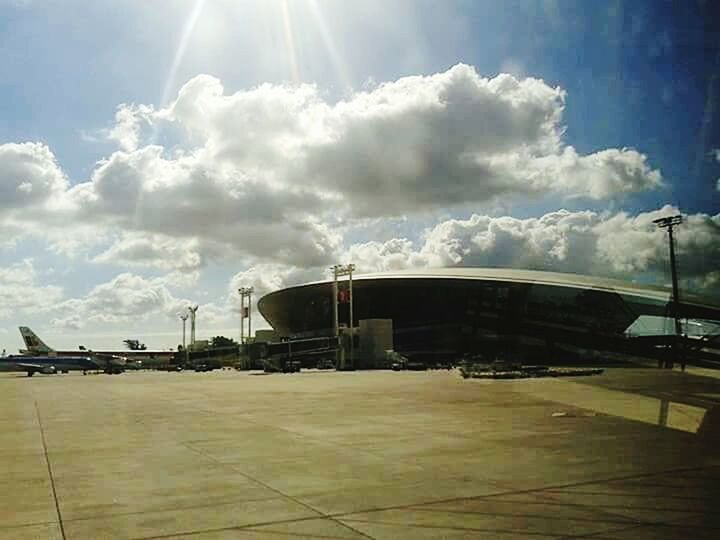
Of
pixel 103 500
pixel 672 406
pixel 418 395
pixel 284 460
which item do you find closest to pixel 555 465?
pixel 284 460

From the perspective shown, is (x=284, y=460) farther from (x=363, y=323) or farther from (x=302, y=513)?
(x=363, y=323)

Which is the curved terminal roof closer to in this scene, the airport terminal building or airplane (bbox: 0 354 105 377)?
the airport terminal building

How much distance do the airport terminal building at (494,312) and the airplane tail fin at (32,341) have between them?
5999cm

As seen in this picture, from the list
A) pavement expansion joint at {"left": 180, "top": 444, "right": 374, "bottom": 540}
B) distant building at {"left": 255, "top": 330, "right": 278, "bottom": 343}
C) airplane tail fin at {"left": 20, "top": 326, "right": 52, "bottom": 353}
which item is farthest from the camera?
distant building at {"left": 255, "top": 330, "right": 278, "bottom": 343}

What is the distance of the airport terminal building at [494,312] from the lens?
80.2 metres

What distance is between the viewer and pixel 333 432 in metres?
18.0

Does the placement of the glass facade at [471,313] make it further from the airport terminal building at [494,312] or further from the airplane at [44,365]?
the airplane at [44,365]

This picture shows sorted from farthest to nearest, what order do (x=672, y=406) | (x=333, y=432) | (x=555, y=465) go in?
(x=672, y=406)
(x=333, y=432)
(x=555, y=465)

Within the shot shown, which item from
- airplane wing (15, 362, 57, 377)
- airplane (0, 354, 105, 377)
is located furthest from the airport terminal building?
airplane wing (15, 362, 57, 377)

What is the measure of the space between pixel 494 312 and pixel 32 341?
84.8 m

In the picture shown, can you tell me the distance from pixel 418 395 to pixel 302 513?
23.7m

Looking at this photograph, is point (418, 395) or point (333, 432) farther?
point (418, 395)

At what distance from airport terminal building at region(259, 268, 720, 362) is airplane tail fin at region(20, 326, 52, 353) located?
59986mm

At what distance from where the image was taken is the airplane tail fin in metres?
118
